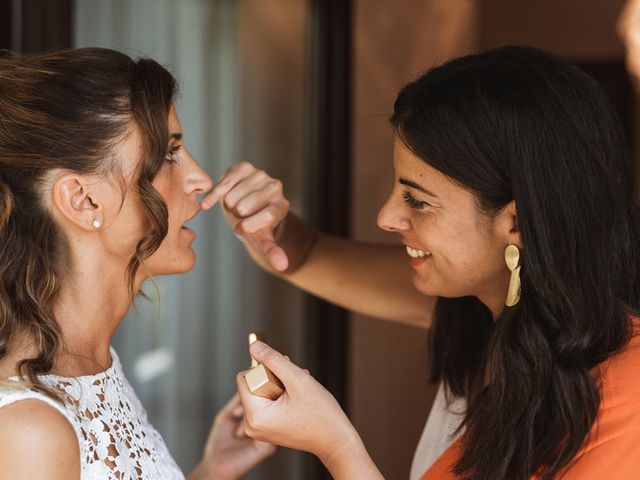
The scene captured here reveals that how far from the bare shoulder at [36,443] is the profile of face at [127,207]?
1.11ft

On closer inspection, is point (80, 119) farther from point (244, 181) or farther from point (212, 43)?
point (212, 43)

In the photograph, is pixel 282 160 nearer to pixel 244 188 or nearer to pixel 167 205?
pixel 244 188

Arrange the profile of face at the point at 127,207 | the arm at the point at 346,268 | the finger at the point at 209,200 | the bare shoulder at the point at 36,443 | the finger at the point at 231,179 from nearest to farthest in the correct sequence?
1. the bare shoulder at the point at 36,443
2. the profile of face at the point at 127,207
3. the finger at the point at 209,200
4. the finger at the point at 231,179
5. the arm at the point at 346,268

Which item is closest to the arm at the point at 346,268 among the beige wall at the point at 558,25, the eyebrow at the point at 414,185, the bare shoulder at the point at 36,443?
the eyebrow at the point at 414,185

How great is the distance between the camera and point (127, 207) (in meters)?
1.54

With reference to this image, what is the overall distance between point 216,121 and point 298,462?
1.38 meters

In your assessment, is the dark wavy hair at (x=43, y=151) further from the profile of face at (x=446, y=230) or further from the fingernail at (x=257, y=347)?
the profile of face at (x=446, y=230)

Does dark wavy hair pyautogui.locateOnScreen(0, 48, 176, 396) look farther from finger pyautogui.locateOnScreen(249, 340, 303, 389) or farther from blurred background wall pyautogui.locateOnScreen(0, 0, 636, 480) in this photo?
blurred background wall pyautogui.locateOnScreen(0, 0, 636, 480)

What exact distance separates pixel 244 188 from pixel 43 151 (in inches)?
21.9

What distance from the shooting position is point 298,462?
3.56m

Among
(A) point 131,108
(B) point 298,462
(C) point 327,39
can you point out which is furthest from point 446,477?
(C) point 327,39

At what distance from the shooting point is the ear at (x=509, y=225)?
1520mm

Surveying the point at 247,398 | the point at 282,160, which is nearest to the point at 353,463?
the point at 247,398

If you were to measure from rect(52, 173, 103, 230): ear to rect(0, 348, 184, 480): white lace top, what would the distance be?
0.25m
